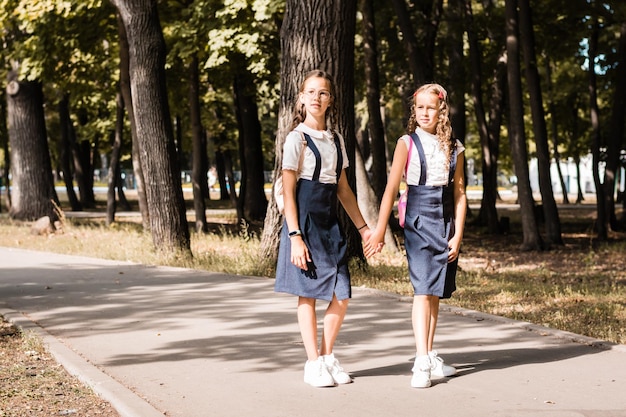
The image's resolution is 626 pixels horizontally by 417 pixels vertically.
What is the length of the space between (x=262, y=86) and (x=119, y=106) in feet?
12.7

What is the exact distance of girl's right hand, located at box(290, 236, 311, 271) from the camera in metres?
6.48

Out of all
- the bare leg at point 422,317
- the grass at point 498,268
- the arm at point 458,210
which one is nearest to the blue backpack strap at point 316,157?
the arm at point 458,210

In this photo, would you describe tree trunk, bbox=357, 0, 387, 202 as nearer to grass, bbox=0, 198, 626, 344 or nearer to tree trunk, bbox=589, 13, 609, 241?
grass, bbox=0, 198, 626, 344

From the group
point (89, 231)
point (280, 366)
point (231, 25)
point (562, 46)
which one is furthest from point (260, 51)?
point (280, 366)

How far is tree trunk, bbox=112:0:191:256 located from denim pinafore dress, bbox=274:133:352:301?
→ 389 inches

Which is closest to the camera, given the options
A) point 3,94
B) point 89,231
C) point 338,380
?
point 338,380

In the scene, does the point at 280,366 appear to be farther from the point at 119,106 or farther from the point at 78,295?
the point at 119,106

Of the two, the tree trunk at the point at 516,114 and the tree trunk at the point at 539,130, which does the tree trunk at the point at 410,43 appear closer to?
the tree trunk at the point at 516,114

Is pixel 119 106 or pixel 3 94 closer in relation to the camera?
pixel 119 106

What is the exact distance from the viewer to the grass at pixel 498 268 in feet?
33.4

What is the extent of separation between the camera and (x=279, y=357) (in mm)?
7637

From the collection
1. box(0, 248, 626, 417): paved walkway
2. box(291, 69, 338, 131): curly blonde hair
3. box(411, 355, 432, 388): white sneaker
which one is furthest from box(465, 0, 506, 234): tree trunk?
box(411, 355, 432, 388): white sneaker

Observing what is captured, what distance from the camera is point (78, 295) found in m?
11.6

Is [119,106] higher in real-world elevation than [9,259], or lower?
higher
